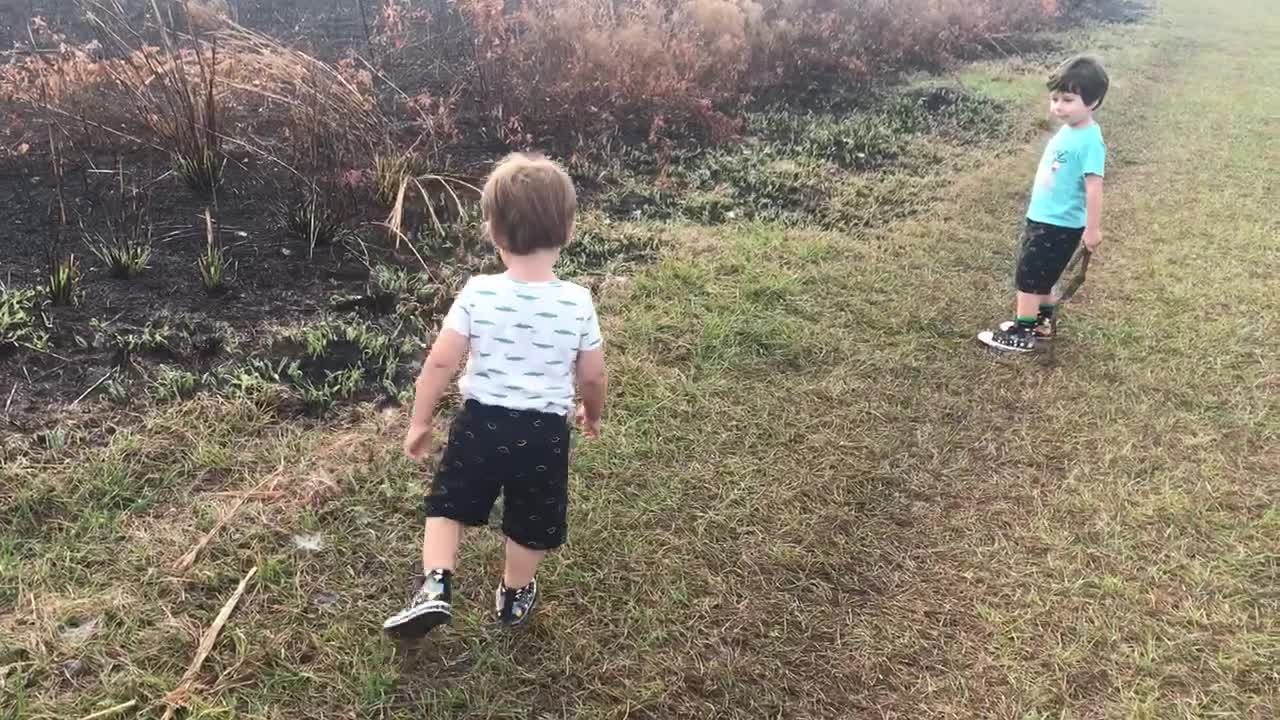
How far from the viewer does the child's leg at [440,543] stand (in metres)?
2.60

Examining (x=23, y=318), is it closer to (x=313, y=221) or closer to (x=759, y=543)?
(x=313, y=221)

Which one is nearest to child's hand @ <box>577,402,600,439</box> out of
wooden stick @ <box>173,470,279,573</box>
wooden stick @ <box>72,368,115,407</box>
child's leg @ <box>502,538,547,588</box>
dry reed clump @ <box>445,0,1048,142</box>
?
child's leg @ <box>502,538,547,588</box>

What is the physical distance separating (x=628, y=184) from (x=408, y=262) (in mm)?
2401

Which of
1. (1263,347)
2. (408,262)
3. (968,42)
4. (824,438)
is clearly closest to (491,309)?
(824,438)

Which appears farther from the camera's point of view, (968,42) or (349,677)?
(968,42)

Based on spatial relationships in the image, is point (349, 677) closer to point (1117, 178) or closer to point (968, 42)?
point (1117, 178)

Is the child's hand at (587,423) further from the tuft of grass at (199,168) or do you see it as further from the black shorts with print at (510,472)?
the tuft of grass at (199,168)

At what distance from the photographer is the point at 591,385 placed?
8.38 feet

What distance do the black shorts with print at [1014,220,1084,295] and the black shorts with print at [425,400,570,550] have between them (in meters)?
3.17

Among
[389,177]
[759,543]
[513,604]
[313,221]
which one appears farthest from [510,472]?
[389,177]

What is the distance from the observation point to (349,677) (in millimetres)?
2541

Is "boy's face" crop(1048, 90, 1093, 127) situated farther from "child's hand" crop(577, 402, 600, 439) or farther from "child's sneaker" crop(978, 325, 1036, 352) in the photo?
"child's hand" crop(577, 402, 600, 439)

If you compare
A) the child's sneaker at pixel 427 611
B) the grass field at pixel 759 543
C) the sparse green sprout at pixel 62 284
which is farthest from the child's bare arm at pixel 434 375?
the sparse green sprout at pixel 62 284

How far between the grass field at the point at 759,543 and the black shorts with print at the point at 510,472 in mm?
428
